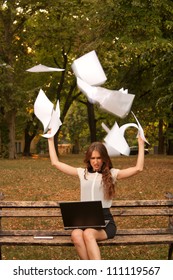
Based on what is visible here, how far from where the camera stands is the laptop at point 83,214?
6.08 metres

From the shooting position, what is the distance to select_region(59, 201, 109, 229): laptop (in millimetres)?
6078

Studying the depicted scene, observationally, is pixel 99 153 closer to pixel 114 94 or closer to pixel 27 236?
pixel 114 94

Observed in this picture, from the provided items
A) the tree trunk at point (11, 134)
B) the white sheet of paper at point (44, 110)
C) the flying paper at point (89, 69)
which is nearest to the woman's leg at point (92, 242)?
the white sheet of paper at point (44, 110)

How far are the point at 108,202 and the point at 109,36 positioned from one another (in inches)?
467

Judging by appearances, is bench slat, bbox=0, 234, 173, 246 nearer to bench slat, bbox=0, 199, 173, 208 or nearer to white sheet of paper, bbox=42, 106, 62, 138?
bench slat, bbox=0, 199, 173, 208

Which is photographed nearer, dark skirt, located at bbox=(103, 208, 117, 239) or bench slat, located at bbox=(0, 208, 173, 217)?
dark skirt, located at bbox=(103, 208, 117, 239)

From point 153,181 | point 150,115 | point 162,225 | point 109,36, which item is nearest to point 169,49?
point 109,36

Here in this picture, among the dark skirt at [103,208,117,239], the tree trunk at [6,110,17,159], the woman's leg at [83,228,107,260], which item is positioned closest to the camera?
the woman's leg at [83,228,107,260]

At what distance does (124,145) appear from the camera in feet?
20.1

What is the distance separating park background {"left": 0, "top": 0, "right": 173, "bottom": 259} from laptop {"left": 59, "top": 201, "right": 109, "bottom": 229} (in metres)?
1.84

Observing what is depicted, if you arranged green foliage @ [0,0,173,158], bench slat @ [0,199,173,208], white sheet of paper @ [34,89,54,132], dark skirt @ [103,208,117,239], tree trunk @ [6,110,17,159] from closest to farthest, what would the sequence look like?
white sheet of paper @ [34,89,54,132] → dark skirt @ [103,208,117,239] → bench slat @ [0,199,173,208] → green foliage @ [0,0,173,158] → tree trunk @ [6,110,17,159]

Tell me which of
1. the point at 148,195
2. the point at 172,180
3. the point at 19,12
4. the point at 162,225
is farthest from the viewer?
the point at 19,12

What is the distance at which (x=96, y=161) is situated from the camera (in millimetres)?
6301

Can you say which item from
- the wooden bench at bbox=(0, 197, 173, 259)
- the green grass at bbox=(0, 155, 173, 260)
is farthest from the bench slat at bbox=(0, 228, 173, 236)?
the green grass at bbox=(0, 155, 173, 260)
